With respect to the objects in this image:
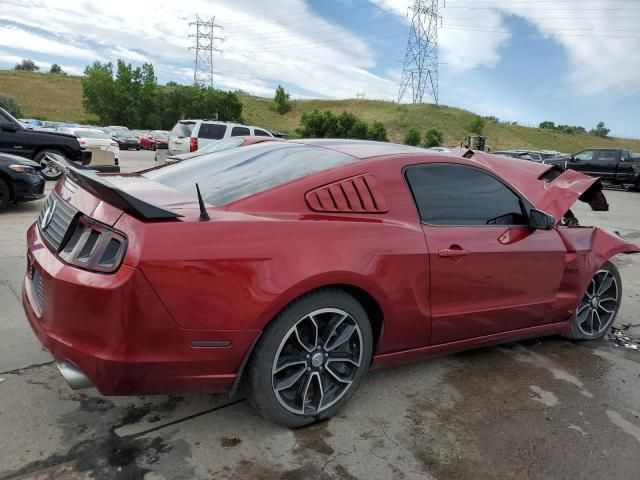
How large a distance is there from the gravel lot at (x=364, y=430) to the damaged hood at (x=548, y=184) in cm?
127

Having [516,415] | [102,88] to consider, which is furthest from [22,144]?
[102,88]

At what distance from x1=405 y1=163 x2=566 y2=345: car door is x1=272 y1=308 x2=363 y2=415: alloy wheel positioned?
0.59m

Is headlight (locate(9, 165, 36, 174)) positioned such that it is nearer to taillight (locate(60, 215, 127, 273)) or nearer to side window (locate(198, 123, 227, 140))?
taillight (locate(60, 215, 127, 273))

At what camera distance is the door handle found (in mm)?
3033

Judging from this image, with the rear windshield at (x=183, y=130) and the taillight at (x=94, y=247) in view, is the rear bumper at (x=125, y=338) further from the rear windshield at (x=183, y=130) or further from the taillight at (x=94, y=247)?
the rear windshield at (x=183, y=130)

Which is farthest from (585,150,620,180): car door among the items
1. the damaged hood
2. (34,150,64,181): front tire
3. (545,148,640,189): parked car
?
(34,150,64,181): front tire

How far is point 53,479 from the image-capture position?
222 cm

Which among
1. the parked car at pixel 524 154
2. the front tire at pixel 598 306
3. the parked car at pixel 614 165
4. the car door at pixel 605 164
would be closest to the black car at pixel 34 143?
the front tire at pixel 598 306

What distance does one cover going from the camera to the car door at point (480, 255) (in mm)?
3088

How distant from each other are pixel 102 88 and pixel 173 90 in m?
8.74

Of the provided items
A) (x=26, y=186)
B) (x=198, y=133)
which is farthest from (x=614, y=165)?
(x=26, y=186)

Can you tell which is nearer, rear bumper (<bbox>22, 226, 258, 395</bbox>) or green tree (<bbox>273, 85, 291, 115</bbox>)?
rear bumper (<bbox>22, 226, 258, 395</bbox>)

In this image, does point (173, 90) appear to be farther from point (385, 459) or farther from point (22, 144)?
point (385, 459)

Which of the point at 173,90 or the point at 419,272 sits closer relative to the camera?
the point at 419,272
